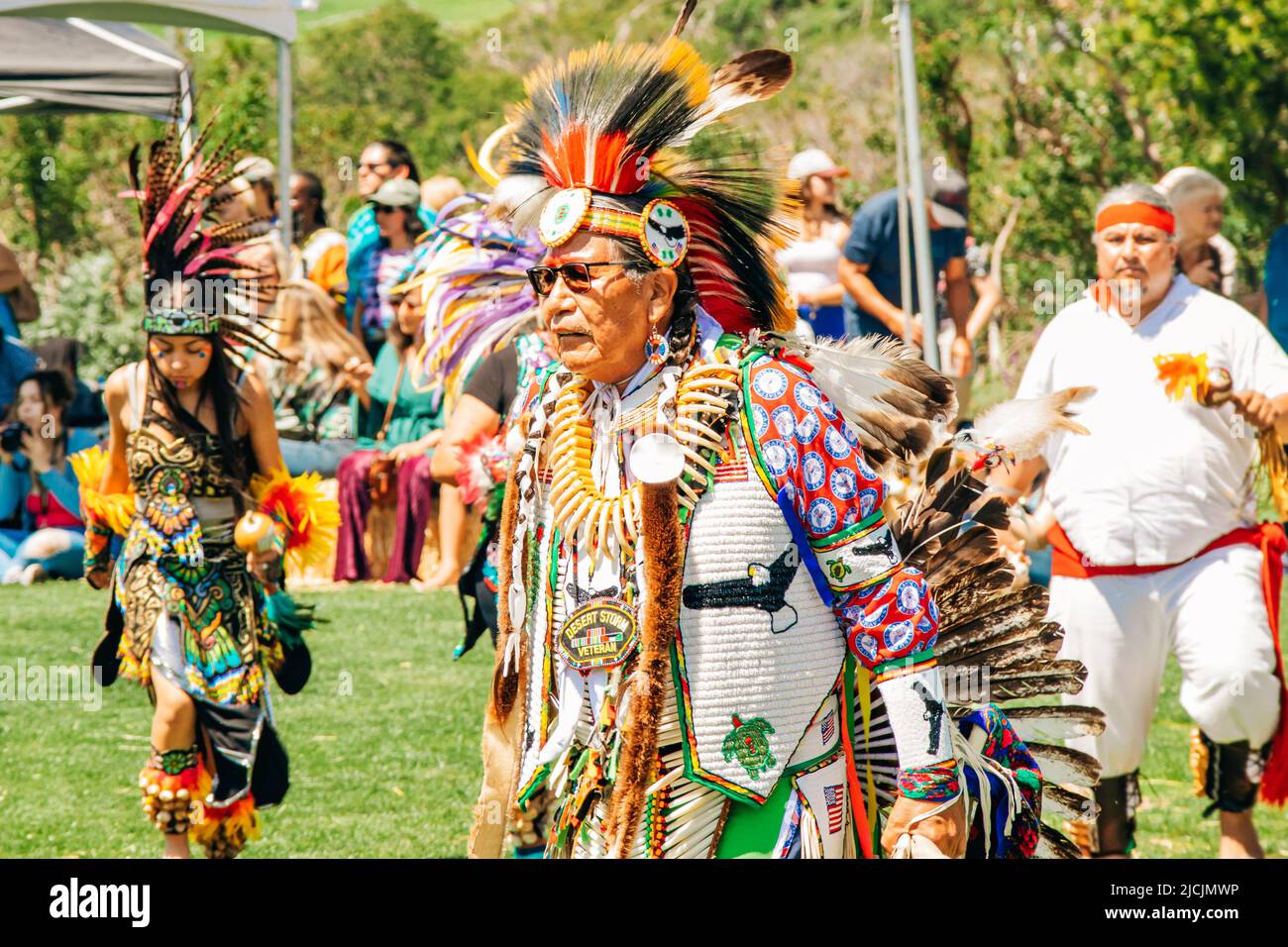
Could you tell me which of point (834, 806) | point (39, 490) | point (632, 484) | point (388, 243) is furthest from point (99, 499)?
point (39, 490)

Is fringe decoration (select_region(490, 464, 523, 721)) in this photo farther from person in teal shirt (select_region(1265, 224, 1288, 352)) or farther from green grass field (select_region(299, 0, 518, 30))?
green grass field (select_region(299, 0, 518, 30))

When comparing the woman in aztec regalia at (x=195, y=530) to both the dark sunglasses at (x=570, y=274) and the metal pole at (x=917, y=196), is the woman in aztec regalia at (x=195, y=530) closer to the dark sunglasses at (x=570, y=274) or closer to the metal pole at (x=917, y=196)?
the dark sunglasses at (x=570, y=274)

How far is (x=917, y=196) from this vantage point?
27.8ft

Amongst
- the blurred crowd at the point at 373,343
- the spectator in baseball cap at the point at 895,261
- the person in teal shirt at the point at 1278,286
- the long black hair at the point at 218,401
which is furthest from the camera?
the blurred crowd at the point at 373,343

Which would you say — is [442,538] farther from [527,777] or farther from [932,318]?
[527,777]

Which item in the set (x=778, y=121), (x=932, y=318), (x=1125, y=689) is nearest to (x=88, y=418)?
(x=932, y=318)

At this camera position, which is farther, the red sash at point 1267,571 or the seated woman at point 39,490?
the seated woman at point 39,490

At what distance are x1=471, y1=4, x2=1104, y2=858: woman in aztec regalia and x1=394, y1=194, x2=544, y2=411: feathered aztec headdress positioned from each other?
1877 mm

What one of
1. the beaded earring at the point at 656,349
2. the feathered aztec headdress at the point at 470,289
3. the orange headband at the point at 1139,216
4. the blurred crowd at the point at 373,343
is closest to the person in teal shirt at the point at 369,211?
the blurred crowd at the point at 373,343

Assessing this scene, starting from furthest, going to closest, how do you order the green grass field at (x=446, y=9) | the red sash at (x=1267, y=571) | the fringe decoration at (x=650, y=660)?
1. the green grass field at (x=446, y=9)
2. the red sash at (x=1267, y=571)
3. the fringe decoration at (x=650, y=660)

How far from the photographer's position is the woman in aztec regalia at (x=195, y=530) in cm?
521

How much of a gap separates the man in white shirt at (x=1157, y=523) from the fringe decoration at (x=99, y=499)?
2650 millimetres

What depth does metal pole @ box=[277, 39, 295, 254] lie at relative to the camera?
33.6 feet
